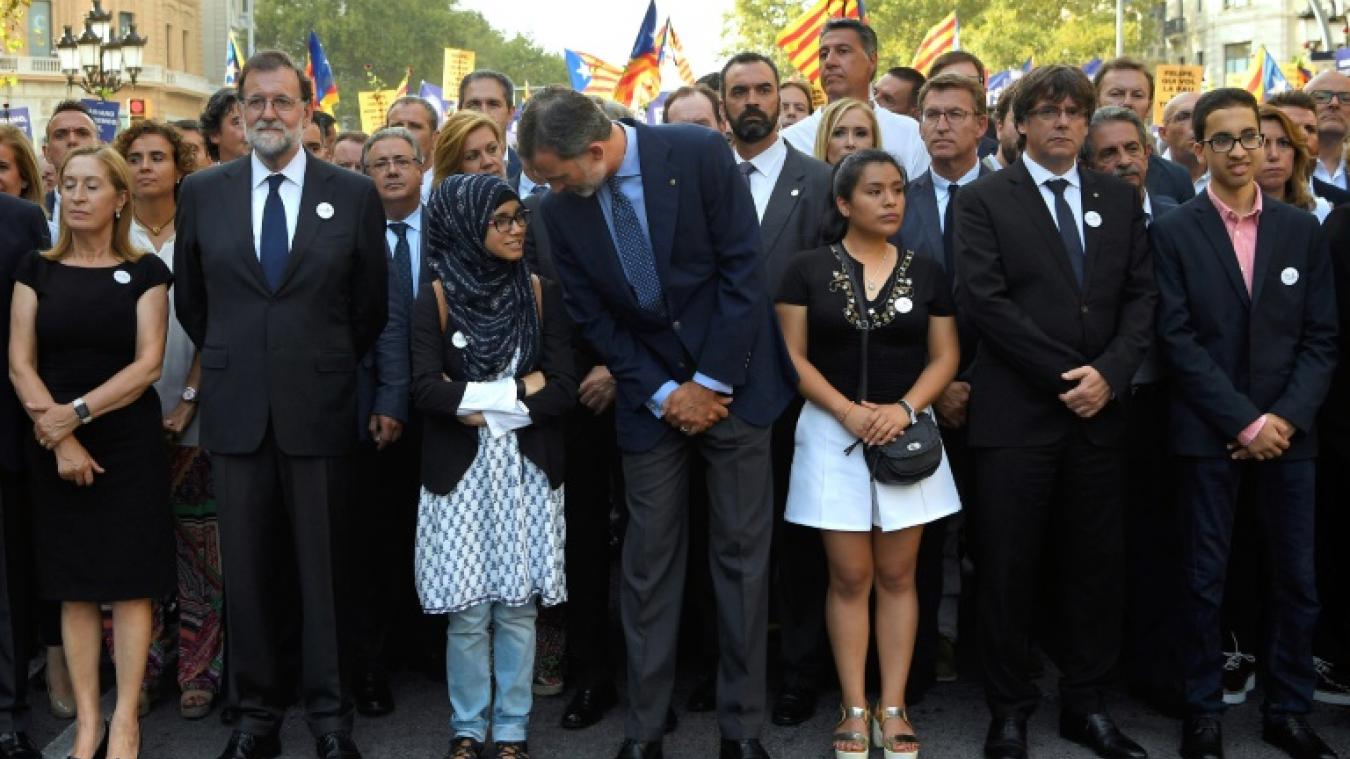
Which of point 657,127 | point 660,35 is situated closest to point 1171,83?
point 660,35

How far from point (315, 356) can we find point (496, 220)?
34.5 inches

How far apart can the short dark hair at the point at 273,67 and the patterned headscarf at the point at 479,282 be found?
0.79m

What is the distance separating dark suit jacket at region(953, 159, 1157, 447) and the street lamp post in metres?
20.0

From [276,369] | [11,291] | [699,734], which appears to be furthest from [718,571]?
[11,291]

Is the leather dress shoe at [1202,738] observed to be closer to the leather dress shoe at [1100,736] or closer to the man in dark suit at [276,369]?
the leather dress shoe at [1100,736]

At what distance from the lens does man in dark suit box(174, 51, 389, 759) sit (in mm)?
5824

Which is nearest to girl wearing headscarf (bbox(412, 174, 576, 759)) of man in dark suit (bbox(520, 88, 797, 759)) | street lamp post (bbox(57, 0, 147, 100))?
man in dark suit (bbox(520, 88, 797, 759))

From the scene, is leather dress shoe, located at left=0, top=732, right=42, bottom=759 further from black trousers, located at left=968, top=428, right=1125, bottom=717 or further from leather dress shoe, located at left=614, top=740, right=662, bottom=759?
black trousers, located at left=968, top=428, right=1125, bottom=717

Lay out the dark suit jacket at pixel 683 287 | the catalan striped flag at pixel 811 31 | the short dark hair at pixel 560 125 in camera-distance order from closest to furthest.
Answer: the short dark hair at pixel 560 125
the dark suit jacket at pixel 683 287
the catalan striped flag at pixel 811 31

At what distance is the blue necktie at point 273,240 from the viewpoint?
5.84 m

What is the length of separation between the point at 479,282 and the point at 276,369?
832 millimetres

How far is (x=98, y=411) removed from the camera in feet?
19.2

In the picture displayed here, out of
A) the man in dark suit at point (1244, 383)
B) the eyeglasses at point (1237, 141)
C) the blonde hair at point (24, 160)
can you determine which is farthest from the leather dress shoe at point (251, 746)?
the eyeglasses at point (1237, 141)

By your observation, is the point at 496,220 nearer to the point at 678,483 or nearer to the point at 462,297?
the point at 462,297
